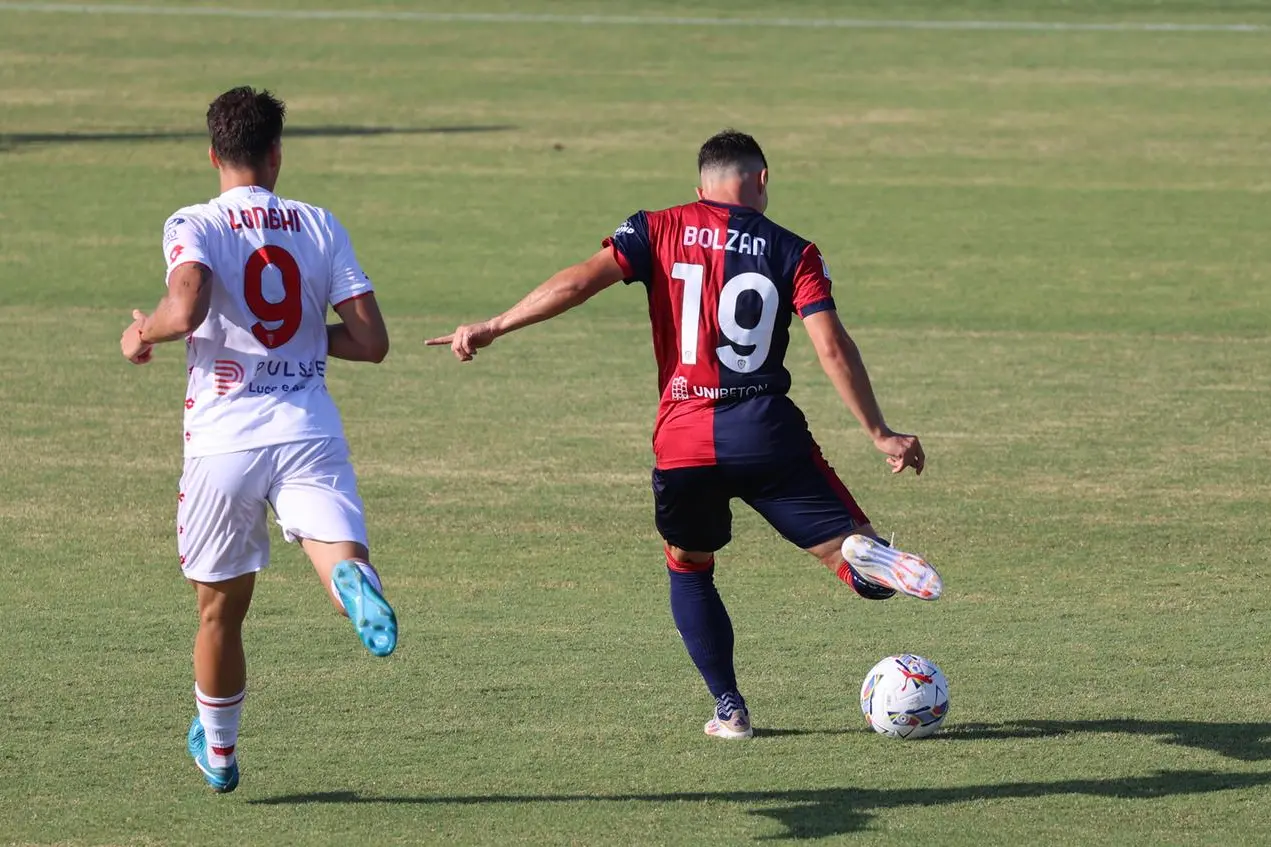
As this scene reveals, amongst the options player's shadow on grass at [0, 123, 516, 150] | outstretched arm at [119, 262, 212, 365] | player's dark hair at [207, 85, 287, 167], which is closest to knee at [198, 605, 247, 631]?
outstretched arm at [119, 262, 212, 365]

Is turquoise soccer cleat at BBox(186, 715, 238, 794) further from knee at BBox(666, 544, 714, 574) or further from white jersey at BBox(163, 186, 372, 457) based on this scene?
knee at BBox(666, 544, 714, 574)

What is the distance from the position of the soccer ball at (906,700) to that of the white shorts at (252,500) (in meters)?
2.23

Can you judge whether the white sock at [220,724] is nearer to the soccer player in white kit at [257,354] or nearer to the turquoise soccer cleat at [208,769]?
the turquoise soccer cleat at [208,769]

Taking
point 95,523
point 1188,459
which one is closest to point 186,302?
point 95,523

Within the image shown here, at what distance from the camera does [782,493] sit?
693cm

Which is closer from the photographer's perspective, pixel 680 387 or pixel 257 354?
pixel 257 354

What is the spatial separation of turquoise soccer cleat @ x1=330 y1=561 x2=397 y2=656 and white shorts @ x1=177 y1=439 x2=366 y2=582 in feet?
0.80

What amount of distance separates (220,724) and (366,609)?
105 cm

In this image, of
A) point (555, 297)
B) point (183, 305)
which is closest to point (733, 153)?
point (555, 297)

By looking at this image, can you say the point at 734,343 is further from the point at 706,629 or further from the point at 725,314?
the point at 706,629

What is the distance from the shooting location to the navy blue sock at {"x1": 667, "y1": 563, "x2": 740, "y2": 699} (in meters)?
7.24

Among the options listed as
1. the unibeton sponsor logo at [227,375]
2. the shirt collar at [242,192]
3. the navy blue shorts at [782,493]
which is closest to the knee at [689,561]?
the navy blue shorts at [782,493]

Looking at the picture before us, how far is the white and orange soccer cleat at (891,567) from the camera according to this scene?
6434 millimetres

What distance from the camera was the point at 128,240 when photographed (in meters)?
21.7
